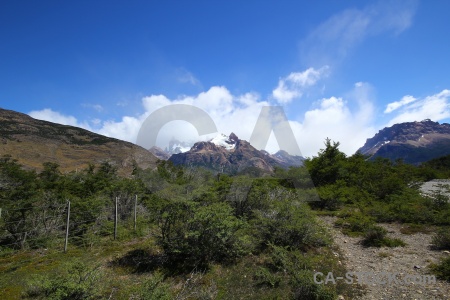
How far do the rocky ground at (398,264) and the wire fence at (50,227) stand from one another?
29.1 ft

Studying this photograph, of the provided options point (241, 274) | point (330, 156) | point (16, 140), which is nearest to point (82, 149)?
point (16, 140)

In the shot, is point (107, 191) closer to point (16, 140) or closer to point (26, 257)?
point (26, 257)

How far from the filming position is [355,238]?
30.2 ft

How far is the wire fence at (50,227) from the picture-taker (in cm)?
954

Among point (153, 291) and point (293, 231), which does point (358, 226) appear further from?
point (153, 291)

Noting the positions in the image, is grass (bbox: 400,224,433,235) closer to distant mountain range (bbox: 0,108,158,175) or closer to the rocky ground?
the rocky ground

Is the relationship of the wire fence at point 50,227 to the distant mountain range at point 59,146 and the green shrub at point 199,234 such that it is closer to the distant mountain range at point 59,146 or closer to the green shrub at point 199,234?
the green shrub at point 199,234

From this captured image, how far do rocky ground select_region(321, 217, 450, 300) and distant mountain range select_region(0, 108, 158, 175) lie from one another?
198 feet

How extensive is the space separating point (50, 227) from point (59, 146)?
264ft

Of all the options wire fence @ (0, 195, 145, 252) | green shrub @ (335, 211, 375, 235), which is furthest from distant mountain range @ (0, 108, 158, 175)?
green shrub @ (335, 211, 375, 235)

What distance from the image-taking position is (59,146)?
76562mm

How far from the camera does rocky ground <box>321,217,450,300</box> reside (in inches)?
195

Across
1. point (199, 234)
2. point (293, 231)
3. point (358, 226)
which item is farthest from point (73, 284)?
point (358, 226)

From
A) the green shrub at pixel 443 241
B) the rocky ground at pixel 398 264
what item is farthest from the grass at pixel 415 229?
the green shrub at pixel 443 241
